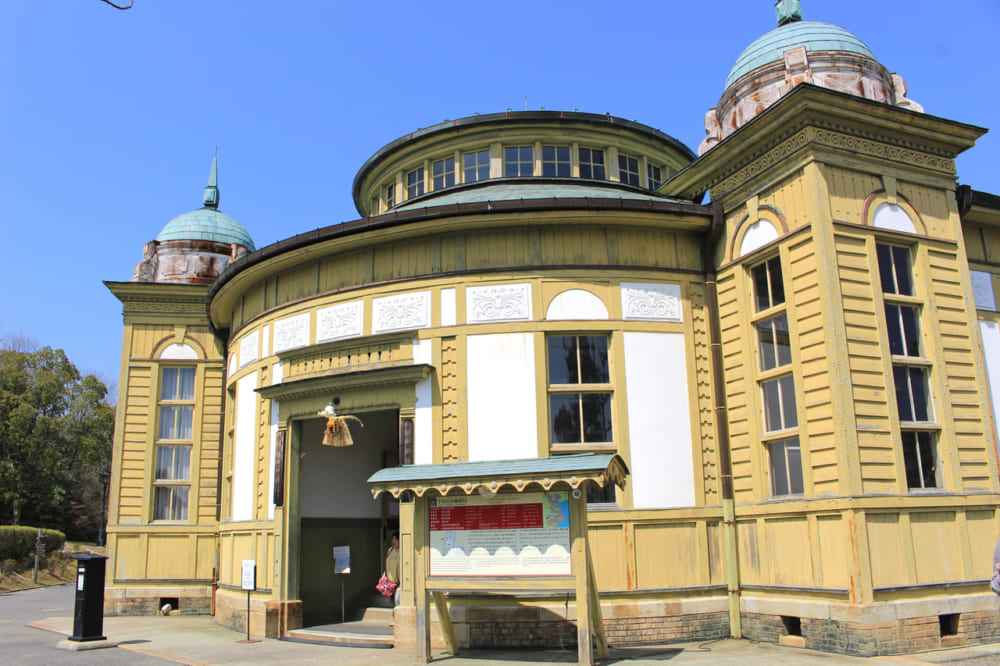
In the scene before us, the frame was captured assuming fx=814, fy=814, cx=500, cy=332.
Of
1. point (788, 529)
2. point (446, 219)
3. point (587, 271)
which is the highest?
point (446, 219)

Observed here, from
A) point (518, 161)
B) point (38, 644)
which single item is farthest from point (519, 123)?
point (38, 644)

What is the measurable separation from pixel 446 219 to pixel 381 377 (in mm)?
2830

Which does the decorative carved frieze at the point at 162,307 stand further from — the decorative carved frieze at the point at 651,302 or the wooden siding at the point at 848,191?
the wooden siding at the point at 848,191

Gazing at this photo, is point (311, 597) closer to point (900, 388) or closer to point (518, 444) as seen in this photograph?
point (518, 444)

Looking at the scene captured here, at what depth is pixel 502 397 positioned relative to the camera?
42.4 feet

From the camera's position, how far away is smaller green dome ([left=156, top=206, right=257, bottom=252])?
22.0m

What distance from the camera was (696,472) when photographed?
1265cm

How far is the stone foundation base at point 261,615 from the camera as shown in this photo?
14.0 m

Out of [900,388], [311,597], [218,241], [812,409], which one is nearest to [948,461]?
[900,388]

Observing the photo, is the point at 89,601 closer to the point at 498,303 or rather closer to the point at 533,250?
the point at 498,303

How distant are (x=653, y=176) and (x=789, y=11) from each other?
4.66m

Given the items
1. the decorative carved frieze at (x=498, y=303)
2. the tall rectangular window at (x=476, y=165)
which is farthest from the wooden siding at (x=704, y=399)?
the tall rectangular window at (x=476, y=165)

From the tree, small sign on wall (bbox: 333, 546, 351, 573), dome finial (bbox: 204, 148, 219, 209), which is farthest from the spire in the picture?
the tree

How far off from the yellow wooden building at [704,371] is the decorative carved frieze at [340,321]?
38 millimetres
